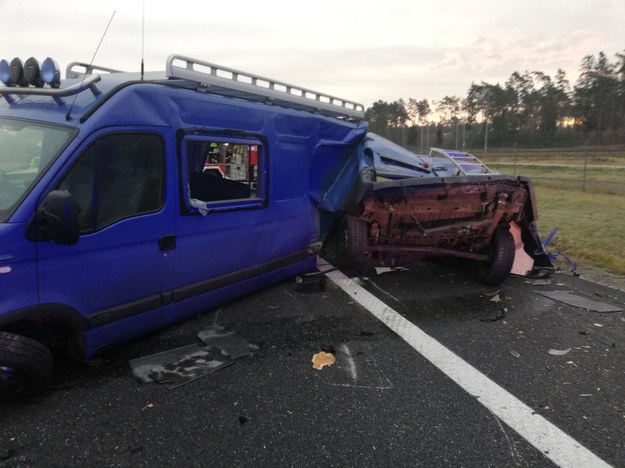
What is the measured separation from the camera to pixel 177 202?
367 centimetres

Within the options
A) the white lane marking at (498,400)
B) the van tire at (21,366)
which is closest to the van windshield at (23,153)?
the van tire at (21,366)

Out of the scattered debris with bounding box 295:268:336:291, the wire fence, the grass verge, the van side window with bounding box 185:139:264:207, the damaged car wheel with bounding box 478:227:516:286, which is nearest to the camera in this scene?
the van side window with bounding box 185:139:264:207

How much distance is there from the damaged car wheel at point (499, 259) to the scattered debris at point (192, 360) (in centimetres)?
336

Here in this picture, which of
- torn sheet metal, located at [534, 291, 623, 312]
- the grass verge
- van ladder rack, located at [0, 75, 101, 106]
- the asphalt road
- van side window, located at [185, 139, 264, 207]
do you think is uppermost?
van ladder rack, located at [0, 75, 101, 106]

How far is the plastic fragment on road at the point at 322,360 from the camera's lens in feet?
11.9

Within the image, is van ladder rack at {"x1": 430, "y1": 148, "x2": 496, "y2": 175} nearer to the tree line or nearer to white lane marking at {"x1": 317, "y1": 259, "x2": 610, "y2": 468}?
white lane marking at {"x1": 317, "y1": 259, "x2": 610, "y2": 468}

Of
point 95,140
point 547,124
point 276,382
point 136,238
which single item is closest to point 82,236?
point 136,238

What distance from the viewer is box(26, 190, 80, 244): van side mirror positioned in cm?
272

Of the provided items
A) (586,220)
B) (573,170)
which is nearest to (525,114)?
(573,170)

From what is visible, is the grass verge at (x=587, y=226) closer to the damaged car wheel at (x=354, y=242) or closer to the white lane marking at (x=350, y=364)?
the damaged car wheel at (x=354, y=242)

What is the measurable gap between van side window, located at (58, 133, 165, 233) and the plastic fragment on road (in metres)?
1.77

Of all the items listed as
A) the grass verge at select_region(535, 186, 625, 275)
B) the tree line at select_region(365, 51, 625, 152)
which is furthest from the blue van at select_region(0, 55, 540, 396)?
the tree line at select_region(365, 51, 625, 152)

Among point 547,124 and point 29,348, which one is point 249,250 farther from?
point 547,124

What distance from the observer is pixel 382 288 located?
567 centimetres
